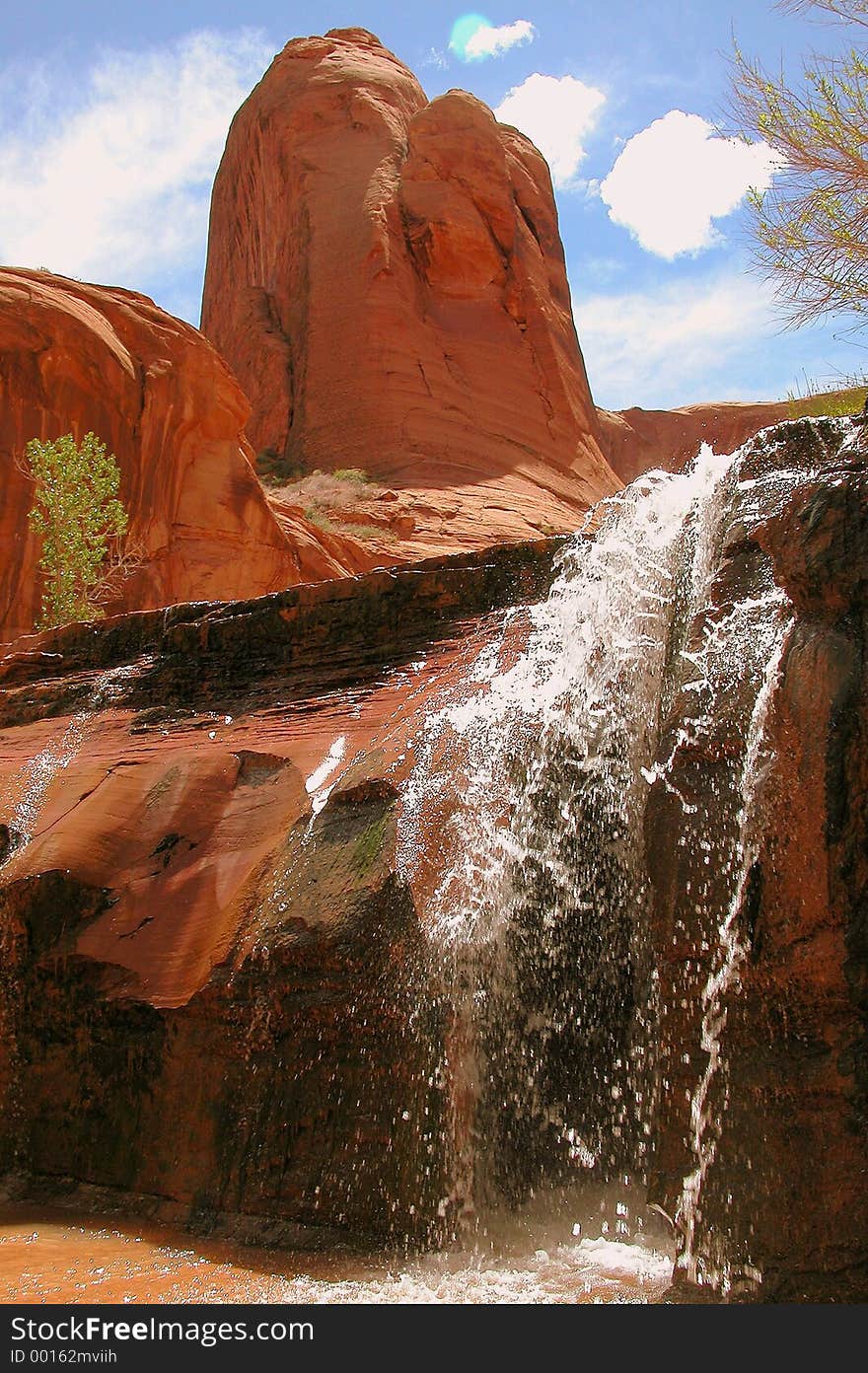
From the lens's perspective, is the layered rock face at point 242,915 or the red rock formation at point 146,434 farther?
the red rock formation at point 146,434

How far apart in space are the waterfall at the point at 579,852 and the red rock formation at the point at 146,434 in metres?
10.9

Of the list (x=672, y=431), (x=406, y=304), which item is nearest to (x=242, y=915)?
(x=406, y=304)

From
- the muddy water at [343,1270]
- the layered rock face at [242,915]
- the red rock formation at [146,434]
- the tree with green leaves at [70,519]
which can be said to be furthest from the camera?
the red rock formation at [146,434]

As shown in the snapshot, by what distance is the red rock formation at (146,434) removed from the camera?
52.6 feet

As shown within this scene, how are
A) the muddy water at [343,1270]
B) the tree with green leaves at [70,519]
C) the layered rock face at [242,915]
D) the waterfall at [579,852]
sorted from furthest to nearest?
the tree with green leaves at [70,519], the layered rock face at [242,915], the waterfall at [579,852], the muddy water at [343,1270]

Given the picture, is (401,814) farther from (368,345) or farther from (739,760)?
(368,345)

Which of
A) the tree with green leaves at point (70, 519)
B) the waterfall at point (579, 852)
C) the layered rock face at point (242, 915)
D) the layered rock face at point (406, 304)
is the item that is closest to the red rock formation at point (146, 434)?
the tree with green leaves at point (70, 519)

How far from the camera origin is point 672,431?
154ft

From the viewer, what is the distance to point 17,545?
52.5 feet

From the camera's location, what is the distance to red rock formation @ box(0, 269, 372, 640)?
52.6ft

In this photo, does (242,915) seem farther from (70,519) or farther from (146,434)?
(146,434)

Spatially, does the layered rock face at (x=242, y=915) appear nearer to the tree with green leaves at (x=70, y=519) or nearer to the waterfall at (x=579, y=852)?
the waterfall at (x=579, y=852)

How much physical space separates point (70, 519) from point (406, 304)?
46.6ft

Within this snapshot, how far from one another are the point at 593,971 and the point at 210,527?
1365cm
